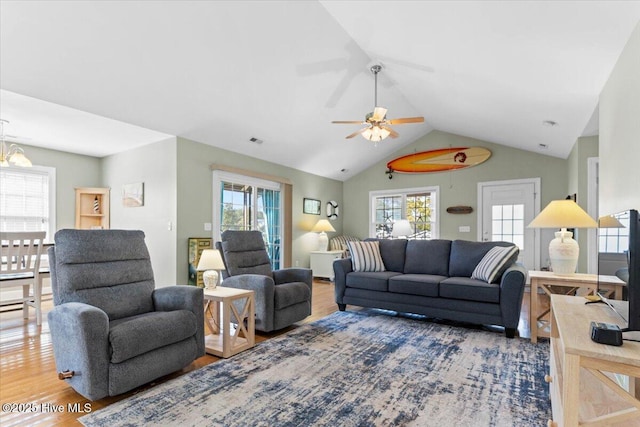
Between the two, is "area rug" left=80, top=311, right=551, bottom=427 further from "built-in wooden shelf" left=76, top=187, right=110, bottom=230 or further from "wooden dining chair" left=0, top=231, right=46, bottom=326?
"built-in wooden shelf" left=76, top=187, right=110, bottom=230

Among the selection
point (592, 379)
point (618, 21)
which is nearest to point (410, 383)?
point (592, 379)

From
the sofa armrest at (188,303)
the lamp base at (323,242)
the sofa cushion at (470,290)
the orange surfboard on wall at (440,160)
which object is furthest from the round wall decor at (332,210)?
the sofa armrest at (188,303)

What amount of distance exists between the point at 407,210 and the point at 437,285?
12.3 feet

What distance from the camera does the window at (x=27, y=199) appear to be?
200 inches

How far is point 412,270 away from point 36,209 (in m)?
5.81

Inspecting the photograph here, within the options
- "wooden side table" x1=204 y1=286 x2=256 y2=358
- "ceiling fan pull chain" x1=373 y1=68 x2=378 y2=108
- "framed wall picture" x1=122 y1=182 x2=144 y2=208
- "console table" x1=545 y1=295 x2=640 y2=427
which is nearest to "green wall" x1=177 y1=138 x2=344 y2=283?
"framed wall picture" x1=122 y1=182 x2=144 y2=208

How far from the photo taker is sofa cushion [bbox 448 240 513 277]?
414 cm

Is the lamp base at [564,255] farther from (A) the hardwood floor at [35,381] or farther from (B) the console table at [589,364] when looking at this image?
(B) the console table at [589,364]

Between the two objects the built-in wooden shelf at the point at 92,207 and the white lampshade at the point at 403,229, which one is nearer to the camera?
the built-in wooden shelf at the point at 92,207

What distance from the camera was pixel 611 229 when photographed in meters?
1.90

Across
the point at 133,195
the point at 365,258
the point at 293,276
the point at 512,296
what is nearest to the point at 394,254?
the point at 365,258

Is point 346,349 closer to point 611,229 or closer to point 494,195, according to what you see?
point 611,229

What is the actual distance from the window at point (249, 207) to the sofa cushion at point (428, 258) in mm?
2761

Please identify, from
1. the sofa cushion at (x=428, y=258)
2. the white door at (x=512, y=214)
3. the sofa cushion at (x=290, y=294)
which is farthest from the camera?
the white door at (x=512, y=214)
